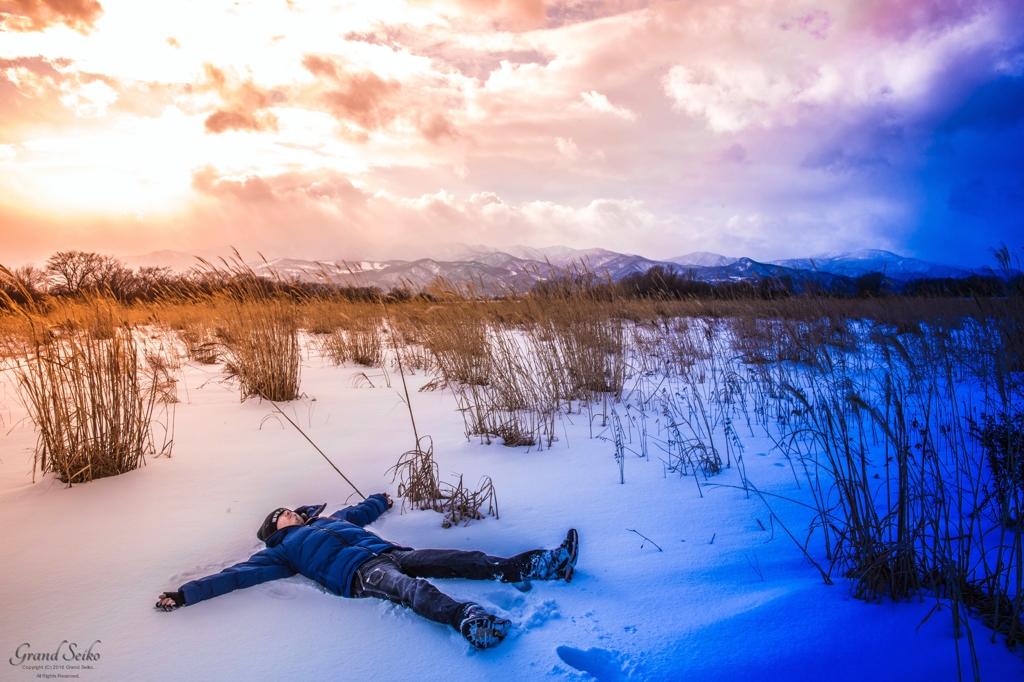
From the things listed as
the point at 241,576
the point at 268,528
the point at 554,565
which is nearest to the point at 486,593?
the point at 554,565

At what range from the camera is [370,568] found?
178 cm

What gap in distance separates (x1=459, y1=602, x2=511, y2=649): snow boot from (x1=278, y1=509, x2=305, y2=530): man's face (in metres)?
1.05

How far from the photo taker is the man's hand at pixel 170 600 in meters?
1.66

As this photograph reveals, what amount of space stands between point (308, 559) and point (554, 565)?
106 centimetres

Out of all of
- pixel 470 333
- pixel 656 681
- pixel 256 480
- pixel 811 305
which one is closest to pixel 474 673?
pixel 656 681

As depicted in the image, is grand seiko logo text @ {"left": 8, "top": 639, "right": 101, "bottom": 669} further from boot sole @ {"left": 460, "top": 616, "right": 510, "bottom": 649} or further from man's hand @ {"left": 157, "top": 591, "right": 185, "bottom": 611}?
boot sole @ {"left": 460, "top": 616, "right": 510, "bottom": 649}

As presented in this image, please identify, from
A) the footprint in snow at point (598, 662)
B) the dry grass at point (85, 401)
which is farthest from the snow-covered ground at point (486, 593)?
the dry grass at point (85, 401)

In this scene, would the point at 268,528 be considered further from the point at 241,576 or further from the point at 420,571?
the point at 420,571

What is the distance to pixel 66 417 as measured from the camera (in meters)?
2.82

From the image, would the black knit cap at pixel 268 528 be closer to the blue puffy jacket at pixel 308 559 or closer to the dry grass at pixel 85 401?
the blue puffy jacket at pixel 308 559

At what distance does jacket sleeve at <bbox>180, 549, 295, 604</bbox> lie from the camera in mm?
1688

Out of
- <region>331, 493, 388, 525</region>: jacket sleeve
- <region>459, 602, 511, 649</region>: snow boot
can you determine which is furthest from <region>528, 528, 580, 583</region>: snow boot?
<region>331, 493, 388, 525</region>: jacket sleeve

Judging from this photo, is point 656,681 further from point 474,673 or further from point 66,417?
point 66,417

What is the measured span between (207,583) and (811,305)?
30.9 ft
